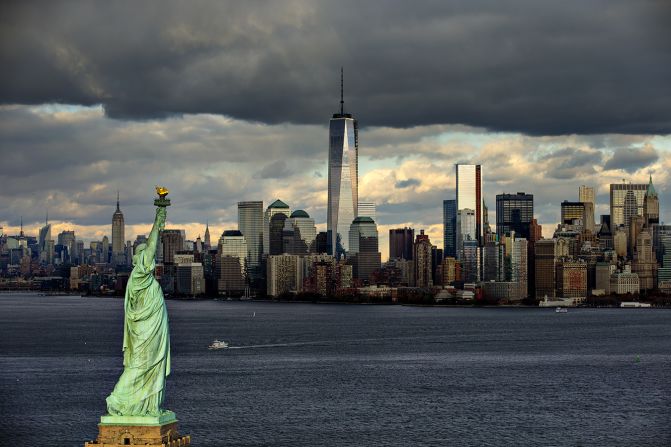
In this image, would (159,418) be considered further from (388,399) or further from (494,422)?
(388,399)

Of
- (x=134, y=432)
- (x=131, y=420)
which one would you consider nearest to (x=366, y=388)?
(x=131, y=420)

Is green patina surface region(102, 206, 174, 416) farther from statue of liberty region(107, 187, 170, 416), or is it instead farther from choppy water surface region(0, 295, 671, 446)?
choppy water surface region(0, 295, 671, 446)

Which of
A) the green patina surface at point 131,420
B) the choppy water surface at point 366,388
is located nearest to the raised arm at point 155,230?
the green patina surface at point 131,420

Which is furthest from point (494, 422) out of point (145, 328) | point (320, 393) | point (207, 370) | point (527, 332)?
point (527, 332)

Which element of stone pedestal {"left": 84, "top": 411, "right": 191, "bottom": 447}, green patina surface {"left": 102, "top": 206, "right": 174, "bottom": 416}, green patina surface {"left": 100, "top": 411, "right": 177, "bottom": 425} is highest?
green patina surface {"left": 102, "top": 206, "right": 174, "bottom": 416}

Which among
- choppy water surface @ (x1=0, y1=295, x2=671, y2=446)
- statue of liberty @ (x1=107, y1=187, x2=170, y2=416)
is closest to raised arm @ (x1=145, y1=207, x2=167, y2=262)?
statue of liberty @ (x1=107, y1=187, x2=170, y2=416)

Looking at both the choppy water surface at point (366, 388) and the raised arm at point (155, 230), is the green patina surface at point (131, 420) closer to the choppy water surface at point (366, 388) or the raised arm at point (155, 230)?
the raised arm at point (155, 230)

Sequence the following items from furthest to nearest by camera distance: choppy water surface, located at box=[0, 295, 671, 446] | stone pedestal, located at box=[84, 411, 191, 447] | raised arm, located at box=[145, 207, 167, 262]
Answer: choppy water surface, located at box=[0, 295, 671, 446], raised arm, located at box=[145, 207, 167, 262], stone pedestal, located at box=[84, 411, 191, 447]

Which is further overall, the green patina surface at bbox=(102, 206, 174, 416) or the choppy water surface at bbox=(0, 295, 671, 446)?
the choppy water surface at bbox=(0, 295, 671, 446)
